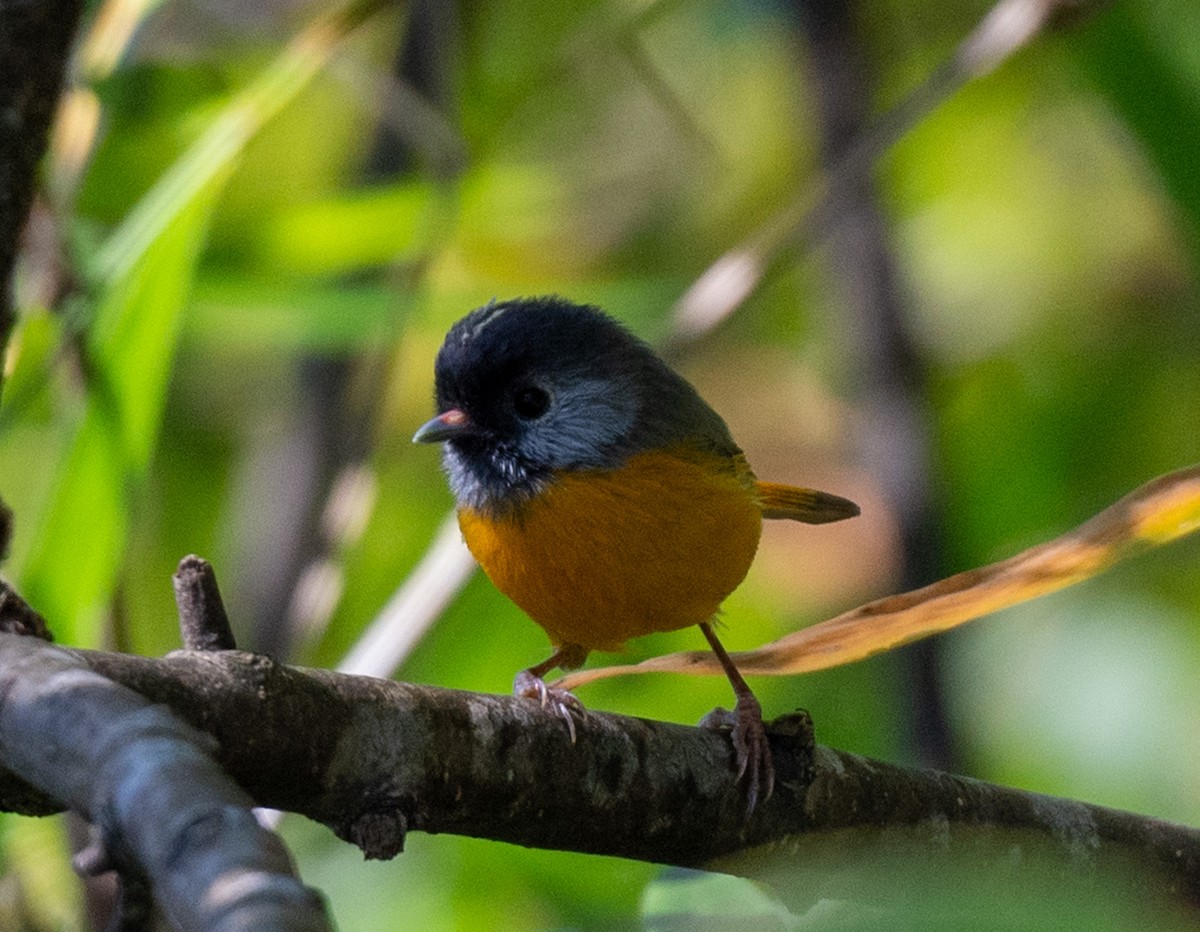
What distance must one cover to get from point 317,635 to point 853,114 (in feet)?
7.70

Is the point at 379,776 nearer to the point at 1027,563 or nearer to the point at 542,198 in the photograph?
the point at 1027,563

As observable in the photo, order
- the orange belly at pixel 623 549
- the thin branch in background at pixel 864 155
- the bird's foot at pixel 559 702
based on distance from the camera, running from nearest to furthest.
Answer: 1. the bird's foot at pixel 559 702
2. the orange belly at pixel 623 549
3. the thin branch in background at pixel 864 155

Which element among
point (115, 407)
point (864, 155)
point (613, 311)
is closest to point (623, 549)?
point (115, 407)

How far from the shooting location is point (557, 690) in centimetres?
215

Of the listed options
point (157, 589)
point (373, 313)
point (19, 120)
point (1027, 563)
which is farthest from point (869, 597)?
point (19, 120)

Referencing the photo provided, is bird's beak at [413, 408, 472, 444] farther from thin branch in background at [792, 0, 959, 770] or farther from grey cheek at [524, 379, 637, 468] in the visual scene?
thin branch in background at [792, 0, 959, 770]

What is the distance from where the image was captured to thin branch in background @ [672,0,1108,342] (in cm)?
324

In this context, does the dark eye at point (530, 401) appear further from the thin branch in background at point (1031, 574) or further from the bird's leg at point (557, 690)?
the thin branch in background at point (1031, 574)

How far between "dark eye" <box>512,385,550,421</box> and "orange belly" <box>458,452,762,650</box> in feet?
0.71

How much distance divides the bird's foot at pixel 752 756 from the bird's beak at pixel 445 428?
94cm

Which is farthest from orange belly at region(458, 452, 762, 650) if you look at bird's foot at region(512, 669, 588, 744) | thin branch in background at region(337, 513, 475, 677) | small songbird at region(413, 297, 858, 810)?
thin branch in background at region(337, 513, 475, 677)

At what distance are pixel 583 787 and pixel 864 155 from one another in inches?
88.1

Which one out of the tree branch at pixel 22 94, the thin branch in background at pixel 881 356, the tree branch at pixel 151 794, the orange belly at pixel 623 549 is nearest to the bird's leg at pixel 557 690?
the orange belly at pixel 623 549

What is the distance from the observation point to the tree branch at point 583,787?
1.52 meters
